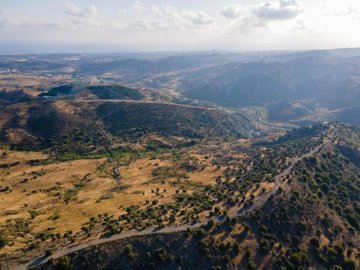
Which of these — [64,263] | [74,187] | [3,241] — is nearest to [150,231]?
[64,263]

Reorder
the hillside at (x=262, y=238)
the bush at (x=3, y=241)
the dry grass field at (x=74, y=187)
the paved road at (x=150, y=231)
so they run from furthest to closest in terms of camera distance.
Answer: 1. the dry grass field at (x=74, y=187)
2. the bush at (x=3, y=241)
3. the hillside at (x=262, y=238)
4. the paved road at (x=150, y=231)

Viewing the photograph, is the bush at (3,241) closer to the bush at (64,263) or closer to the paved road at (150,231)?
the paved road at (150,231)

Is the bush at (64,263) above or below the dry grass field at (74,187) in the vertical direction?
above

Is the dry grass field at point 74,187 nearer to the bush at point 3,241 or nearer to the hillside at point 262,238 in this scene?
the bush at point 3,241

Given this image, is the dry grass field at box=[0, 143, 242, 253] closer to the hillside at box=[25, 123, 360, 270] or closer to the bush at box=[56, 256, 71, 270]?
the bush at box=[56, 256, 71, 270]

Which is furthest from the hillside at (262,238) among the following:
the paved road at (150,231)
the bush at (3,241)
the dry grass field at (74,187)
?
the bush at (3,241)

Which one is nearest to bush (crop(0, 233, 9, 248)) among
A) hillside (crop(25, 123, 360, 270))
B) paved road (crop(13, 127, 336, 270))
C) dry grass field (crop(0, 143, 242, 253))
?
dry grass field (crop(0, 143, 242, 253))

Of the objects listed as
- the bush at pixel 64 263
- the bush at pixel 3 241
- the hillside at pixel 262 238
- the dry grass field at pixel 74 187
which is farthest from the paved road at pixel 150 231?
the bush at pixel 3 241

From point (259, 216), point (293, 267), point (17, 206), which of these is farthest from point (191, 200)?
point (17, 206)

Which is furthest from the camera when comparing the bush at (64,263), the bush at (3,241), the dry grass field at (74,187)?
the dry grass field at (74,187)

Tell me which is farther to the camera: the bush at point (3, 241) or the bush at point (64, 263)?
the bush at point (3, 241)

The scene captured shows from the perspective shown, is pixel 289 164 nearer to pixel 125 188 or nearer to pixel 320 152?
pixel 320 152
